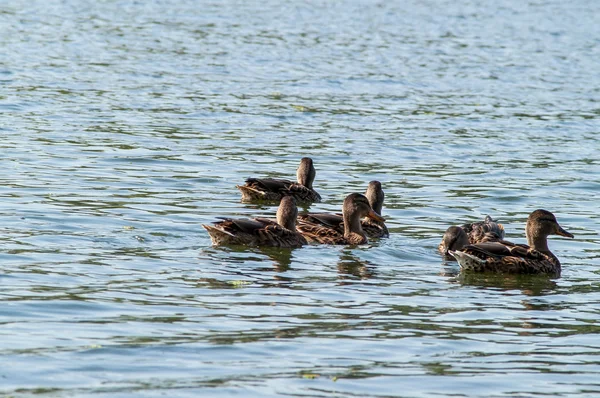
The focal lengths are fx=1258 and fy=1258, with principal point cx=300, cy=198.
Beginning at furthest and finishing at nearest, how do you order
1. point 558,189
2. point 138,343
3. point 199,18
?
1. point 199,18
2. point 558,189
3. point 138,343

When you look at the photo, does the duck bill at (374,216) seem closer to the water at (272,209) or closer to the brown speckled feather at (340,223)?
the brown speckled feather at (340,223)

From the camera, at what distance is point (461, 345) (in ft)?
34.3

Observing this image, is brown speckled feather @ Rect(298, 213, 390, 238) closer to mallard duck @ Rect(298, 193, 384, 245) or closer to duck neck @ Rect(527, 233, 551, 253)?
mallard duck @ Rect(298, 193, 384, 245)

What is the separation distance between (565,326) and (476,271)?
257 centimetres

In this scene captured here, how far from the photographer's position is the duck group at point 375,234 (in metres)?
13.8

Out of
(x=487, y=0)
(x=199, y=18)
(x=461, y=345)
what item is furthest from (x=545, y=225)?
(x=487, y=0)

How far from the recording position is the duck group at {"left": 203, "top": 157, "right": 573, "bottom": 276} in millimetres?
13750

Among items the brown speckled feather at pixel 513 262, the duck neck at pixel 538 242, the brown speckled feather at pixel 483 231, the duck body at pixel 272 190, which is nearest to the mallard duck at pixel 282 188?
the duck body at pixel 272 190

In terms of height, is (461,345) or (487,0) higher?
(487,0)

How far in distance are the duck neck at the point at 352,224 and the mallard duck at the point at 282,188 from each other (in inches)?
88.6

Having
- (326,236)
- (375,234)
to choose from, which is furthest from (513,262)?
(326,236)

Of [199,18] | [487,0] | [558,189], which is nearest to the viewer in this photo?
[558,189]

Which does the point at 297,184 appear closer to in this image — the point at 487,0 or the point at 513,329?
the point at 513,329

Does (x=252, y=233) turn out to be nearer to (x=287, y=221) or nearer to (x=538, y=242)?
(x=287, y=221)
